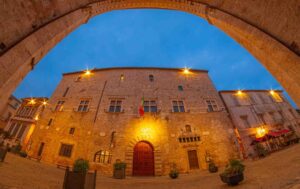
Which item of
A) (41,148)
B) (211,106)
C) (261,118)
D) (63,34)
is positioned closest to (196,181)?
(63,34)

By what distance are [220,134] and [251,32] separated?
12.1 m

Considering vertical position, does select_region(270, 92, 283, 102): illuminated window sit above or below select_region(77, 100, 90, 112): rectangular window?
above

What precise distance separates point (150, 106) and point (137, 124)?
2587 millimetres

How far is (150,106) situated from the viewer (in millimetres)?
14141

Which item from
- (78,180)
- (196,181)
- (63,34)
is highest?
(63,34)

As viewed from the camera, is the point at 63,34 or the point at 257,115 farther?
the point at 257,115

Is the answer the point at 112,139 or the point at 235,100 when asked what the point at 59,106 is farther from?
the point at 235,100

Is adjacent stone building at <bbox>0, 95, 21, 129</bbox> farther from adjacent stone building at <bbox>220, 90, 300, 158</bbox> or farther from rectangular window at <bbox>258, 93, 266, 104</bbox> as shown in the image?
rectangular window at <bbox>258, 93, 266, 104</bbox>

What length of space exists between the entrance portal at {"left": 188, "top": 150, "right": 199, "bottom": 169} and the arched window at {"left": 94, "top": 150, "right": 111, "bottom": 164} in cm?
754

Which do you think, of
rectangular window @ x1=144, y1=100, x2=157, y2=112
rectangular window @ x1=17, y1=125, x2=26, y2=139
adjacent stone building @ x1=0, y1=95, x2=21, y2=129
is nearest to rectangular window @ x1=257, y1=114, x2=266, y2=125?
rectangular window @ x1=144, y1=100, x2=157, y2=112

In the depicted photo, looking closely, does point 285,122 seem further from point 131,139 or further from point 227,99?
point 131,139

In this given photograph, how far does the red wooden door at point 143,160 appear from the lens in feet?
35.2

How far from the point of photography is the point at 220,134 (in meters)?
12.9

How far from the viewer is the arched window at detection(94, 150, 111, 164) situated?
35.9 feet
